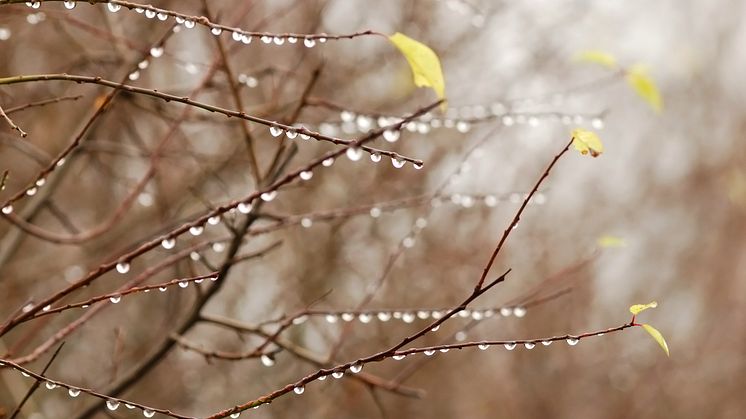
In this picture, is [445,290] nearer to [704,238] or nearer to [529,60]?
[529,60]

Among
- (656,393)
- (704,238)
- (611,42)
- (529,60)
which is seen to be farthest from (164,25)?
(704,238)

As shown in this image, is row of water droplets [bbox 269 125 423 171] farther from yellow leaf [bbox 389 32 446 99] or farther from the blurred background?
the blurred background

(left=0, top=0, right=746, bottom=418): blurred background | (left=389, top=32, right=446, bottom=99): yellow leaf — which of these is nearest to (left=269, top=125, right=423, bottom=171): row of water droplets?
(left=389, top=32, right=446, bottom=99): yellow leaf

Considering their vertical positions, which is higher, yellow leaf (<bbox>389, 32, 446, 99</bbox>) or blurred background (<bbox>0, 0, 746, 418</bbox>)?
blurred background (<bbox>0, 0, 746, 418</bbox>)

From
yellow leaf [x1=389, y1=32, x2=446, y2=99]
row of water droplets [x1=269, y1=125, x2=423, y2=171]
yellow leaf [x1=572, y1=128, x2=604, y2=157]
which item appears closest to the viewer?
row of water droplets [x1=269, y1=125, x2=423, y2=171]

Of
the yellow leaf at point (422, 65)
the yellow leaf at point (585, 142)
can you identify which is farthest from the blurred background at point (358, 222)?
the yellow leaf at point (585, 142)

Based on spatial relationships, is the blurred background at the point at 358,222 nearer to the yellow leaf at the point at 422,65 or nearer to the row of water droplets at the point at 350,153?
the yellow leaf at the point at 422,65
